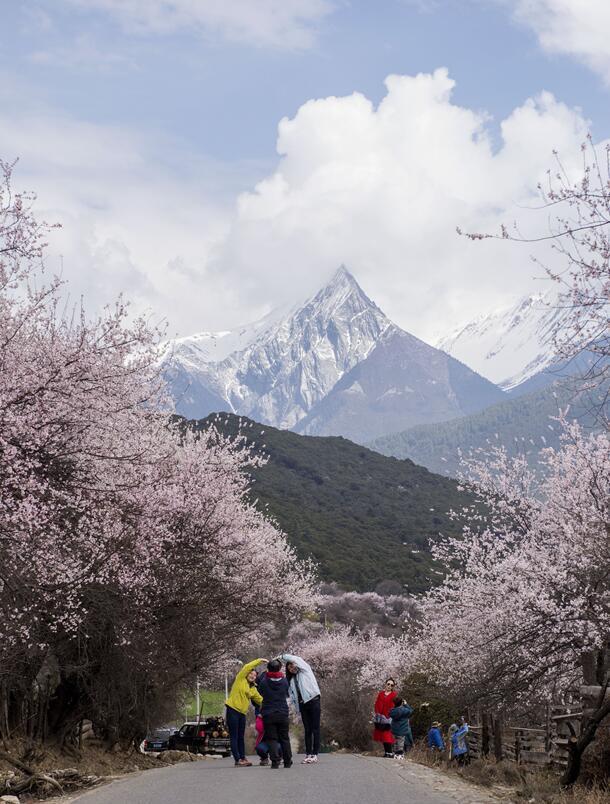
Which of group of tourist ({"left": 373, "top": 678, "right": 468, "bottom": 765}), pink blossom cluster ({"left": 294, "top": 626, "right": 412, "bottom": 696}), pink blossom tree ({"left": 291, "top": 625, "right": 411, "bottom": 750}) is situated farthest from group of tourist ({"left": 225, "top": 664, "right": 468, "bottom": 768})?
pink blossom cluster ({"left": 294, "top": 626, "right": 412, "bottom": 696})

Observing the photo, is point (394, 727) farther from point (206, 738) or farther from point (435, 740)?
point (206, 738)

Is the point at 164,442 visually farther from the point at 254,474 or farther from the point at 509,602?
the point at 254,474

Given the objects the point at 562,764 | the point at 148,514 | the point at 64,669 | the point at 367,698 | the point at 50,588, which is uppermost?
the point at 148,514

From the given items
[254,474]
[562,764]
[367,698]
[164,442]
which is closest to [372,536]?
[254,474]

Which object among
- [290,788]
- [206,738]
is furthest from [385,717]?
[206,738]

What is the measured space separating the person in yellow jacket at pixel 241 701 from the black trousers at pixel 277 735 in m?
0.43

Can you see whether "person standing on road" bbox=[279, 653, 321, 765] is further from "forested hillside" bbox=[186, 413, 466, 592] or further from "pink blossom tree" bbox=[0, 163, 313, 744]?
"forested hillside" bbox=[186, 413, 466, 592]

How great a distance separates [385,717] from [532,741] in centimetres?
387

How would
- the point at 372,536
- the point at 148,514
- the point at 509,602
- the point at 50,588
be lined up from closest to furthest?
the point at 50,588
the point at 148,514
the point at 509,602
the point at 372,536

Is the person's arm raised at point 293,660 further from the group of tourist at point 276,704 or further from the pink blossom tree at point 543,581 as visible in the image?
the pink blossom tree at point 543,581

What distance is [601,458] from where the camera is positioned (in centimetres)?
1995

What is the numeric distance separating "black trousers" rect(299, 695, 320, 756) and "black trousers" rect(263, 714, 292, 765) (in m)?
0.55

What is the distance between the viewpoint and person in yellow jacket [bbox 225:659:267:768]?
16.9 m

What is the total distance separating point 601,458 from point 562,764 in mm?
7048
